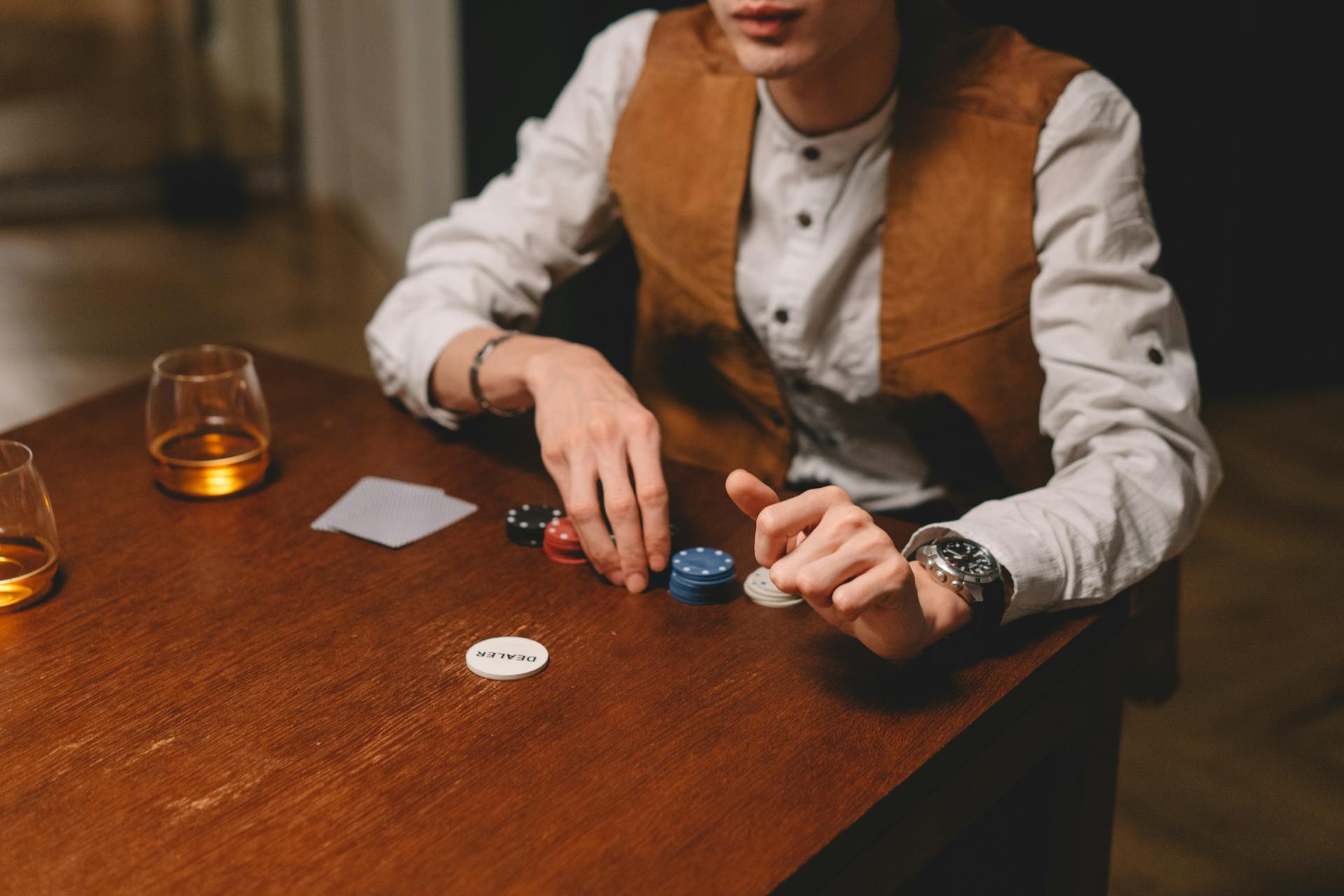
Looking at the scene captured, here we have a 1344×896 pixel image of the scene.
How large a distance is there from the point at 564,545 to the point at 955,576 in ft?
1.07

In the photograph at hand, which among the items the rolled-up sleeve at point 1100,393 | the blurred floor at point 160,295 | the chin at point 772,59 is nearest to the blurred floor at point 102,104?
the blurred floor at point 160,295

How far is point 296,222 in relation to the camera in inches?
201

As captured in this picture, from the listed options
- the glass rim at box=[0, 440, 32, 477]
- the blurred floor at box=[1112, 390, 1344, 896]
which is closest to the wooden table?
the glass rim at box=[0, 440, 32, 477]

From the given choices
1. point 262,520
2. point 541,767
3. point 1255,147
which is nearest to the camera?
point 541,767

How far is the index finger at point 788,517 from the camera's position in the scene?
0.93m

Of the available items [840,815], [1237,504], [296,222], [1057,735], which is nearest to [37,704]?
[840,815]

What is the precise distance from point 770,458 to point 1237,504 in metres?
1.97

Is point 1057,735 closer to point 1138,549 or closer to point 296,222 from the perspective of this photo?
point 1138,549

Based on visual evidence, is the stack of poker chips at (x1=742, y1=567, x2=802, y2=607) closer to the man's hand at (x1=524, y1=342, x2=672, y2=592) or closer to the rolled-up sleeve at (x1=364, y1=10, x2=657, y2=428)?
the man's hand at (x1=524, y1=342, x2=672, y2=592)

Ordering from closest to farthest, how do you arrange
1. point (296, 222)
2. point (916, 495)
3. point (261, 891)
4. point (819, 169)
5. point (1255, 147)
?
point (261, 891), point (819, 169), point (916, 495), point (1255, 147), point (296, 222)

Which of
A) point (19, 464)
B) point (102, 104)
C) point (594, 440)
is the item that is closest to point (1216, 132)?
point (594, 440)

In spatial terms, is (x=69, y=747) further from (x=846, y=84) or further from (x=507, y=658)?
(x=846, y=84)

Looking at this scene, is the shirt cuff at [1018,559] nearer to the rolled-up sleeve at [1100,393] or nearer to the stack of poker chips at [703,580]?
the rolled-up sleeve at [1100,393]

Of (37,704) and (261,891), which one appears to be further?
(37,704)
